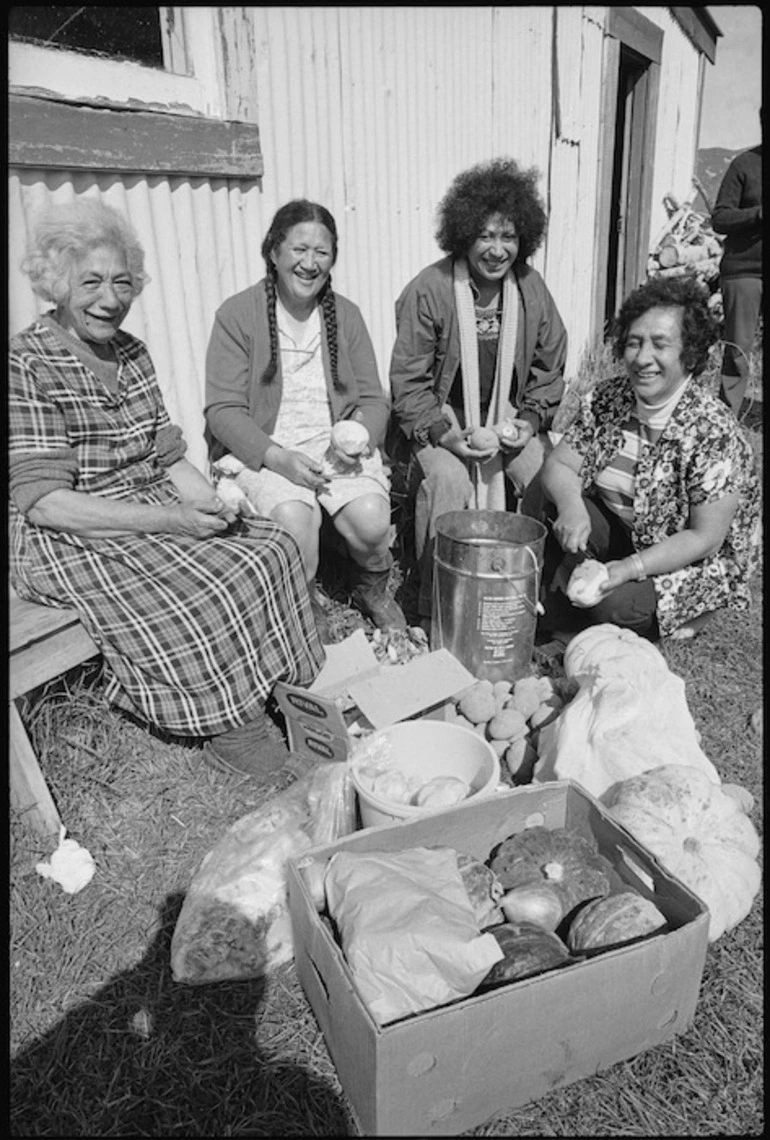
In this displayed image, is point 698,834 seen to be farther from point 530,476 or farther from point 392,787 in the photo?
point 530,476

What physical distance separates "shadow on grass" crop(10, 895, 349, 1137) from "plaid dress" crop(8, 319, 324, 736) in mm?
848

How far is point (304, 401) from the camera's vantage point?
11.1 feet

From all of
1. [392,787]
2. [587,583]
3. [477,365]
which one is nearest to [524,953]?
[392,787]

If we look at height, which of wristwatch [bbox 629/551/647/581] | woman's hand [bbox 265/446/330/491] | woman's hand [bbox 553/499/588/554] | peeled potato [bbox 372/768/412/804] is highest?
woman's hand [bbox 265/446/330/491]

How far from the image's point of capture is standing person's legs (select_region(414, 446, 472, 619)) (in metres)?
3.38

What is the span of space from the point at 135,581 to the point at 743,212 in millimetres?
5185

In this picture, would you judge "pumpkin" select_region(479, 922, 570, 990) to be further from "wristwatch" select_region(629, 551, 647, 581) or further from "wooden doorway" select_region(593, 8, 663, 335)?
"wooden doorway" select_region(593, 8, 663, 335)

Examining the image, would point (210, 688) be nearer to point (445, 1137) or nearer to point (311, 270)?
point (445, 1137)

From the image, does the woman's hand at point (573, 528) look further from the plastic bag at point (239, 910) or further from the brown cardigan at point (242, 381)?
the plastic bag at point (239, 910)

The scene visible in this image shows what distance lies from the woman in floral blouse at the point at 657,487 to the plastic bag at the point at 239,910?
154 cm

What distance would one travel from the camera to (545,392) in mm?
3824

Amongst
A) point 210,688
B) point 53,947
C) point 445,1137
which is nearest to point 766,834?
point 445,1137

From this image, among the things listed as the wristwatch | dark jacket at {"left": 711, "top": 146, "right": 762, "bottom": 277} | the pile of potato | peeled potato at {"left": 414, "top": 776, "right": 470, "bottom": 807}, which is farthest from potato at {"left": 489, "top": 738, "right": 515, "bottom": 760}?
dark jacket at {"left": 711, "top": 146, "right": 762, "bottom": 277}

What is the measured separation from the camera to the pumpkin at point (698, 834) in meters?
1.89
